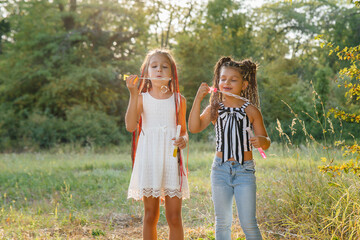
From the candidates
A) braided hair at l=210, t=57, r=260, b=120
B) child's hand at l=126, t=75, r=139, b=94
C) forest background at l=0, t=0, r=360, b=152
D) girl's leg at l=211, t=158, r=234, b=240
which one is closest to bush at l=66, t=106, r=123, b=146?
forest background at l=0, t=0, r=360, b=152

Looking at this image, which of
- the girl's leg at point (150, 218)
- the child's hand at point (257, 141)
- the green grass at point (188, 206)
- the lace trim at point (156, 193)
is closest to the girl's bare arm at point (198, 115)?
the child's hand at point (257, 141)

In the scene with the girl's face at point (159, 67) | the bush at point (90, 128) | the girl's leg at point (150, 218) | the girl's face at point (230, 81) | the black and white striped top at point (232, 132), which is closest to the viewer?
the black and white striped top at point (232, 132)

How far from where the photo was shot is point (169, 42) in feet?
68.3

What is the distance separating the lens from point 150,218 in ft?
10.2

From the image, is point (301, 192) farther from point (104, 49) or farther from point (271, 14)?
point (271, 14)

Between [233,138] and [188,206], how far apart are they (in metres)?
2.75

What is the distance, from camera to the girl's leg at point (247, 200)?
274cm

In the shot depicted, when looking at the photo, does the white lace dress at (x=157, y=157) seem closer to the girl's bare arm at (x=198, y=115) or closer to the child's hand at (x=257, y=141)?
the girl's bare arm at (x=198, y=115)

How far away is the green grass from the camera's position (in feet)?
11.9

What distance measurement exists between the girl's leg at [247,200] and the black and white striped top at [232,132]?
0.16m

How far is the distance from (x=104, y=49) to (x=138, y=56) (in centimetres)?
154

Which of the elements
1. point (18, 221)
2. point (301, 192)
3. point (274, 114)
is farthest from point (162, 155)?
point (274, 114)

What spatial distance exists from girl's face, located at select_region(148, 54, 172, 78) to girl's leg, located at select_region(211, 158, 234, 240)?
2.91 feet

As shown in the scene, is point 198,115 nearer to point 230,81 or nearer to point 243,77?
point 230,81
